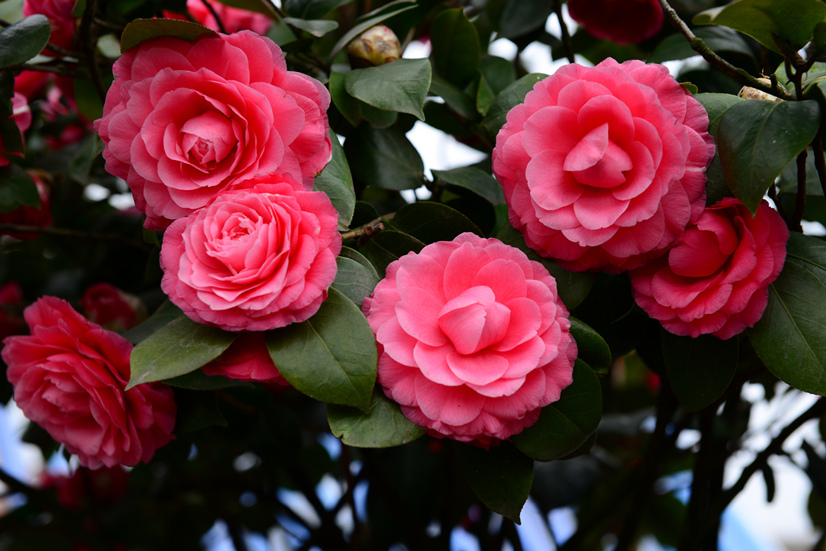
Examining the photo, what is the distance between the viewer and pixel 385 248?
458 mm

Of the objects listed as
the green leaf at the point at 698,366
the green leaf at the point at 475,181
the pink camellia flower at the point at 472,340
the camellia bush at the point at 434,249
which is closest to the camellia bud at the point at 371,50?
the camellia bush at the point at 434,249

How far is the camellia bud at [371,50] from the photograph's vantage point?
53cm

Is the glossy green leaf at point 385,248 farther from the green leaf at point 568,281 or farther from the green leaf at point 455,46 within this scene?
the green leaf at point 455,46

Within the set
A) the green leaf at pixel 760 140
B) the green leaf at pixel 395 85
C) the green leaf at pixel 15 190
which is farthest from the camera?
the green leaf at pixel 15 190

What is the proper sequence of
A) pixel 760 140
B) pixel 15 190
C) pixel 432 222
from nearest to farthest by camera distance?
1. pixel 760 140
2. pixel 432 222
3. pixel 15 190

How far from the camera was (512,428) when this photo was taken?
39 cm

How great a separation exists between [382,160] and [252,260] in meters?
0.19

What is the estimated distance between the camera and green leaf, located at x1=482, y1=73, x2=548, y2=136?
1.56 feet

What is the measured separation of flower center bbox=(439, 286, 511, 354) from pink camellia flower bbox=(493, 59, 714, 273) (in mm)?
61

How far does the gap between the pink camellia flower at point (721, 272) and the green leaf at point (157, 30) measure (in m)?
0.35

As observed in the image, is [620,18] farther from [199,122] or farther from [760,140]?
[199,122]

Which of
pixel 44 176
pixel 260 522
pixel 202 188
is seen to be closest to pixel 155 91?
pixel 202 188

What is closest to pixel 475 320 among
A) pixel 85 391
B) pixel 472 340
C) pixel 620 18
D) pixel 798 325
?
pixel 472 340

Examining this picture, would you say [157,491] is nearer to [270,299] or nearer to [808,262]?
[270,299]
